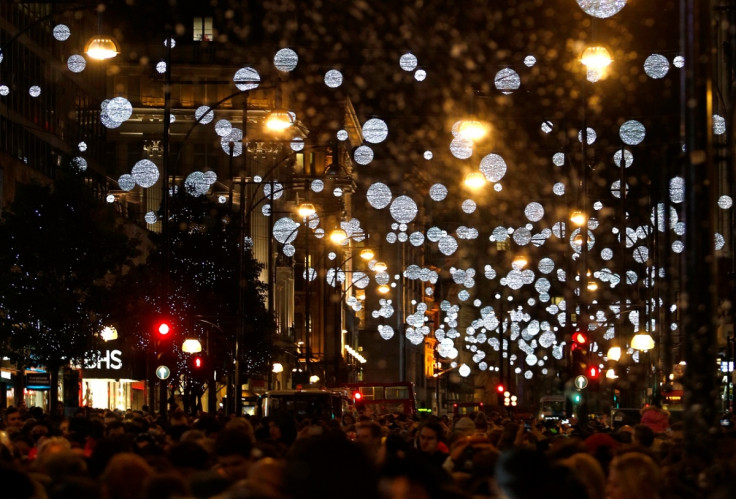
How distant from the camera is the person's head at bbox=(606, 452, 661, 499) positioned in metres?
8.43

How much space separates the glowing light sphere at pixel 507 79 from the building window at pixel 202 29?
210ft

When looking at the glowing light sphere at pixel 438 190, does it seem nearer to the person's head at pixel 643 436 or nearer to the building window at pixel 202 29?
the building window at pixel 202 29

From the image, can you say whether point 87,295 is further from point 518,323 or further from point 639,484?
point 518,323

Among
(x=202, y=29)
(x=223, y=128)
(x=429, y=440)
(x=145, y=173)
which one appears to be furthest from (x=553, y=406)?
(x=429, y=440)

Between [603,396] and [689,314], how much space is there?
106m

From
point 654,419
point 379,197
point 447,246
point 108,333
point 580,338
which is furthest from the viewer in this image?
point 447,246

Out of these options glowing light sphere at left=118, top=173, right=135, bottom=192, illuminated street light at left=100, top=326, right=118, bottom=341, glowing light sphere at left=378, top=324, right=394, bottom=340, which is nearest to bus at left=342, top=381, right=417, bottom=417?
glowing light sphere at left=118, top=173, right=135, bottom=192

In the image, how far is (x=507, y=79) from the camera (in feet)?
93.9

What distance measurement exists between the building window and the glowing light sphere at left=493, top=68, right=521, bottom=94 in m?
63.9

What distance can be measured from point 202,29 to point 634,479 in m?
85.3

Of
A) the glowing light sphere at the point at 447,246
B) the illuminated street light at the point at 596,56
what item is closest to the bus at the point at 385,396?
the glowing light sphere at the point at 447,246

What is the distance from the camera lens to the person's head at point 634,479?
8.43m

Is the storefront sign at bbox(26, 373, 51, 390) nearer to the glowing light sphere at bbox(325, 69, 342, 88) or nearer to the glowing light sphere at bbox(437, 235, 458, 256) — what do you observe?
the glowing light sphere at bbox(325, 69, 342, 88)

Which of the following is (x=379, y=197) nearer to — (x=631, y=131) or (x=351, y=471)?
(x=631, y=131)
